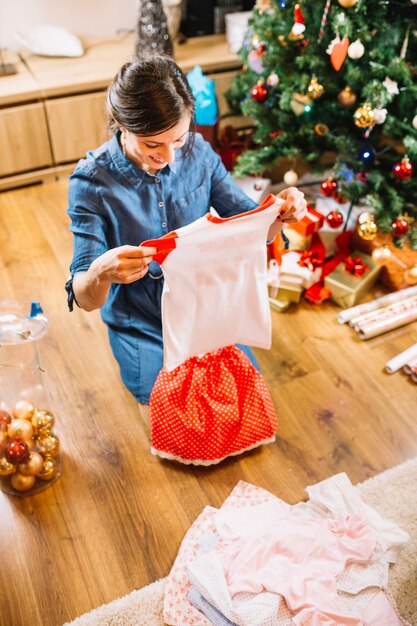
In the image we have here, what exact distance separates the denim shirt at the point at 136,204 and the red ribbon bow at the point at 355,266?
2.01 feet

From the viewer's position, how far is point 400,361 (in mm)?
1951

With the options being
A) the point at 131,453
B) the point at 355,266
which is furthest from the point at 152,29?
the point at 131,453

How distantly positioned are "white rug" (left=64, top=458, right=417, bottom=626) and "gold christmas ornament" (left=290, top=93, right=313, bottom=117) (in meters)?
1.18

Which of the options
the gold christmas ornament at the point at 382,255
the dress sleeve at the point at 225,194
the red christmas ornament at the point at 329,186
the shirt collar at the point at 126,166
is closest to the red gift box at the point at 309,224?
the red christmas ornament at the point at 329,186

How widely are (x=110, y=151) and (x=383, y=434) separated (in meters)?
1.09

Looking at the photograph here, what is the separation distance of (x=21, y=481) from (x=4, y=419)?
0.17m

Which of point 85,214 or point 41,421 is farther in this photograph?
point 41,421

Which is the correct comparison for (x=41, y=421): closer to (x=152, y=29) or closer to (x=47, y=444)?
(x=47, y=444)

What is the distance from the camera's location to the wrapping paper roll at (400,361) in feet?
6.38

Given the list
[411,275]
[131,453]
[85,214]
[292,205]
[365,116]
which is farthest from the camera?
[411,275]

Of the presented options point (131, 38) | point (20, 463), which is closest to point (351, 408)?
point (20, 463)

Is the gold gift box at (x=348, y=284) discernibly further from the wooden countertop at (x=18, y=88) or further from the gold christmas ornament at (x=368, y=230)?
the wooden countertop at (x=18, y=88)

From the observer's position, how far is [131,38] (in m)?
2.76

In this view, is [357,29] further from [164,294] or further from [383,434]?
[383,434]
